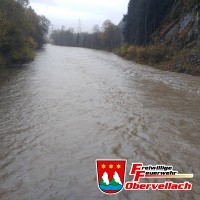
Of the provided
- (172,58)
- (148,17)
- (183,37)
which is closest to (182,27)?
(183,37)

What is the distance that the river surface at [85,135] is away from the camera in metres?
7.98

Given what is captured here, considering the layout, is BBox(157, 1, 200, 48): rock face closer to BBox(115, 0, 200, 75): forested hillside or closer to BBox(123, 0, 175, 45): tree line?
BBox(115, 0, 200, 75): forested hillside

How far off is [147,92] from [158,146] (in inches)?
391

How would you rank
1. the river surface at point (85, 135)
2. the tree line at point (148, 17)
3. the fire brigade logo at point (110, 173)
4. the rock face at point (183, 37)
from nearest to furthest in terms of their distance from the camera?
the fire brigade logo at point (110, 173)
the river surface at point (85, 135)
the rock face at point (183, 37)
the tree line at point (148, 17)

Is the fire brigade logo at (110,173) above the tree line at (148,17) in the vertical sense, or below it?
below

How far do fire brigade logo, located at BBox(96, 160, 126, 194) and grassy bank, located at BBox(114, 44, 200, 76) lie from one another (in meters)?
25.3

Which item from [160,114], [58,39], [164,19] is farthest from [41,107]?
[58,39]

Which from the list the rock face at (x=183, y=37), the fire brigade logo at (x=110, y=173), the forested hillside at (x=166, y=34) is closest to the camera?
the fire brigade logo at (x=110, y=173)

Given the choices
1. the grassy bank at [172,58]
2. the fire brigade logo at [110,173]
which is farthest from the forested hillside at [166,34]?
the fire brigade logo at [110,173]

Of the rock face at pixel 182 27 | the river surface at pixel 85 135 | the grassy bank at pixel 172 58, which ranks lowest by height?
the river surface at pixel 85 135

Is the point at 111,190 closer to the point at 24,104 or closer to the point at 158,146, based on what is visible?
the point at 158,146

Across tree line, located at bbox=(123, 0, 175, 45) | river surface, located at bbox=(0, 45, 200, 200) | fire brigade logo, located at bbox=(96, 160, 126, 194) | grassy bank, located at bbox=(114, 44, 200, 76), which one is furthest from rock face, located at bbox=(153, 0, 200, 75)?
fire brigade logo, located at bbox=(96, 160, 126, 194)

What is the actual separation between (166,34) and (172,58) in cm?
1076

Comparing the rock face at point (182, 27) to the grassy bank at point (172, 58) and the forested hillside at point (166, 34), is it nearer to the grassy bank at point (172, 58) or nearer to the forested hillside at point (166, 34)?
the forested hillside at point (166, 34)
